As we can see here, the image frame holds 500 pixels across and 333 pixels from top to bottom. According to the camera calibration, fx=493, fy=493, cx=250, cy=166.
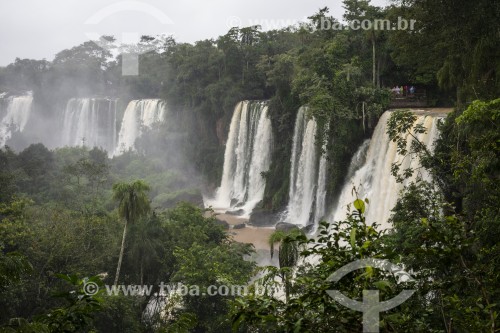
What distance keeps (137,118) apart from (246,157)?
16.5m

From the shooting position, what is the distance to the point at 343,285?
10.2ft

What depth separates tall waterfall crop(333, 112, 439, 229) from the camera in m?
15.7

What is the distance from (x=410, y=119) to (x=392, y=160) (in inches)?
211

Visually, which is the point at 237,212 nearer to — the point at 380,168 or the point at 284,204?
the point at 284,204

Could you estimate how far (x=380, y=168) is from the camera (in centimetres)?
1845

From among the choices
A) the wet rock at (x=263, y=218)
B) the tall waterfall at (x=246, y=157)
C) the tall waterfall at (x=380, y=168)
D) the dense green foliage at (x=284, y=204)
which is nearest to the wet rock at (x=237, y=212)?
the tall waterfall at (x=246, y=157)

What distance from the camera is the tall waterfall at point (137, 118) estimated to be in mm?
42969

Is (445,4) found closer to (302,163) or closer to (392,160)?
(392,160)

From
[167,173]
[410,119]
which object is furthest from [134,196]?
[167,173]

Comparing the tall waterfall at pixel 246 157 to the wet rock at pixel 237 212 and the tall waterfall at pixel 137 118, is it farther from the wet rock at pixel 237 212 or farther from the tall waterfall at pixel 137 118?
the tall waterfall at pixel 137 118

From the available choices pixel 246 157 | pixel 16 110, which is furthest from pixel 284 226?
pixel 16 110

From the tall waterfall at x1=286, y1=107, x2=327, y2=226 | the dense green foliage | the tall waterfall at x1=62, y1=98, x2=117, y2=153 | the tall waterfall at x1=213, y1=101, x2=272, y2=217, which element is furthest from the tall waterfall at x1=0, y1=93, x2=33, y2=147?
the tall waterfall at x1=286, y1=107, x2=327, y2=226

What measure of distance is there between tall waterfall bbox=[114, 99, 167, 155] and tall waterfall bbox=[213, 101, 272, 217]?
36.1ft

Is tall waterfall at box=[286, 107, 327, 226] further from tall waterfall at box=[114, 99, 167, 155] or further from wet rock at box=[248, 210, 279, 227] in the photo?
tall waterfall at box=[114, 99, 167, 155]
